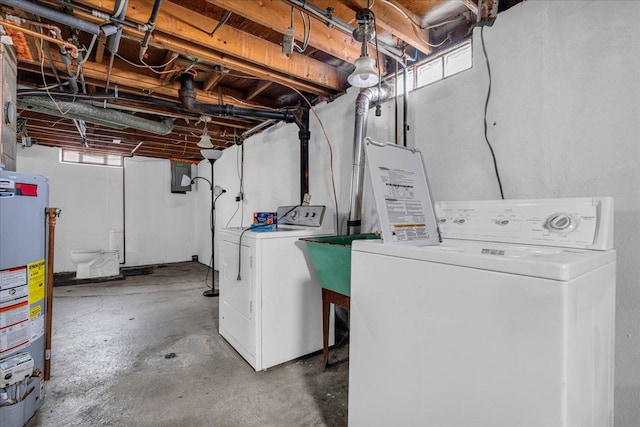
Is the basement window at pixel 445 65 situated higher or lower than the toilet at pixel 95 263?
higher

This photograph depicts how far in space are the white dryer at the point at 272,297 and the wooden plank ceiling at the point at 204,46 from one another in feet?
4.37

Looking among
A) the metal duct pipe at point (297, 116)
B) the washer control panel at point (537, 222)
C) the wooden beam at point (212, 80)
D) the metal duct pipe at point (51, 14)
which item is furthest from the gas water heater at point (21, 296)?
the washer control panel at point (537, 222)

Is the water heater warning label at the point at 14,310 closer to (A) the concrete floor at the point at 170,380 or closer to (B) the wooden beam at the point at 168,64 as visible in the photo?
(A) the concrete floor at the point at 170,380

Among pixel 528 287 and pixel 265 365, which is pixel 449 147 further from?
pixel 265 365

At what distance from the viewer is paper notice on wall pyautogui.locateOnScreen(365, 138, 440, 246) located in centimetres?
119

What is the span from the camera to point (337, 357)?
227cm

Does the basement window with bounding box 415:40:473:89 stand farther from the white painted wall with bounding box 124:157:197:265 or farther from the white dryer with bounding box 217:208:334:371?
the white painted wall with bounding box 124:157:197:265

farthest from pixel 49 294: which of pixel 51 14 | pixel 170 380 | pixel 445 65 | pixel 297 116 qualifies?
pixel 445 65

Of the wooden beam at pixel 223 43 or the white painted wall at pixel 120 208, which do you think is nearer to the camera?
the wooden beam at pixel 223 43

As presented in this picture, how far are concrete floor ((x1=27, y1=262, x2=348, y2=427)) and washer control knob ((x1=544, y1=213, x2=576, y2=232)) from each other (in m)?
1.40

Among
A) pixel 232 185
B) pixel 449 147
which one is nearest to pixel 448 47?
pixel 449 147

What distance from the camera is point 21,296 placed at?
1.50 m

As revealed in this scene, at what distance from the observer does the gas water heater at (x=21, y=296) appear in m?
1.43

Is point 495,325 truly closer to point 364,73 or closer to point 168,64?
point 364,73
